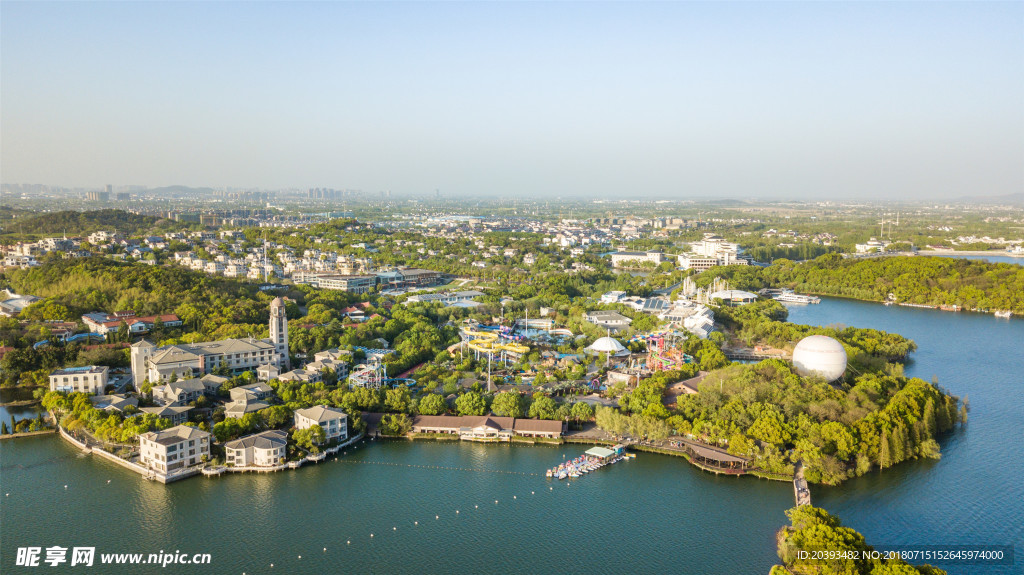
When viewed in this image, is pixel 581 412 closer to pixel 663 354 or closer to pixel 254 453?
pixel 663 354

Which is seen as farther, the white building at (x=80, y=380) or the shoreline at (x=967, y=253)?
the shoreline at (x=967, y=253)

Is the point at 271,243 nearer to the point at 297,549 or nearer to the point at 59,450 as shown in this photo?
the point at 59,450

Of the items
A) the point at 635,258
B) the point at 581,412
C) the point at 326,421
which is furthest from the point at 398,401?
the point at 635,258

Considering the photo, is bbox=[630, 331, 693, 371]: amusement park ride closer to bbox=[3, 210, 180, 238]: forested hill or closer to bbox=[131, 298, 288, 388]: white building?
bbox=[131, 298, 288, 388]: white building

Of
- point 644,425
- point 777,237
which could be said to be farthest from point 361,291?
point 777,237

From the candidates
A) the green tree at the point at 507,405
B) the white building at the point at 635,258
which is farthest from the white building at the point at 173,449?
the white building at the point at 635,258

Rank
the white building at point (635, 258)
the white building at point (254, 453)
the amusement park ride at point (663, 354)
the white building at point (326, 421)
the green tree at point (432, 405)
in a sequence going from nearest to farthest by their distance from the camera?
the white building at point (254, 453)
the white building at point (326, 421)
the green tree at point (432, 405)
the amusement park ride at point (663, 354)
the white building at point (635, 258)

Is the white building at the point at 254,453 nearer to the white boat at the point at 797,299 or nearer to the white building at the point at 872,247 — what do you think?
the white boat at the point at 797,299
